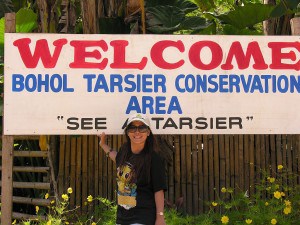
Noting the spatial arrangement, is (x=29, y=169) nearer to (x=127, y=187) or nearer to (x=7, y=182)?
(x=7, y=182)

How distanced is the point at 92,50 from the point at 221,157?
217 centimetres

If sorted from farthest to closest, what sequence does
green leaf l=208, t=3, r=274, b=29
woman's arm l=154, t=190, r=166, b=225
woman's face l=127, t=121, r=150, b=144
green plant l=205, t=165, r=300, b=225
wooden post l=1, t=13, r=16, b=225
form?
1. green leaf l=208, t=3, r=274, b=29
2. green plant l=205, t=165, r=300, b=225
3. wooden post l=1, t=13, r=16, b=225
4. woman's face l=127, t=121, r=150, b=144
5. woman's arm l=154, t=190, r=166, b=225

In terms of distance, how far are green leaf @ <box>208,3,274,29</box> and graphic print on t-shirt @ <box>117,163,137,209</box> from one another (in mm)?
3121

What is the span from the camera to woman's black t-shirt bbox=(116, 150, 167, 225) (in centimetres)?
362

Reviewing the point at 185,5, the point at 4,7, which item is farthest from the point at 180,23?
the point at 4,7

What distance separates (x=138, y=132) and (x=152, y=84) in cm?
77

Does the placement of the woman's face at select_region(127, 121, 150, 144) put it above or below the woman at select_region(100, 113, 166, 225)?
above

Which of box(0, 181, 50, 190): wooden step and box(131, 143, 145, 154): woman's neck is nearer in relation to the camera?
box(131, 143, 145, 154): woman's neck

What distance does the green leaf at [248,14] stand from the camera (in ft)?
19.9

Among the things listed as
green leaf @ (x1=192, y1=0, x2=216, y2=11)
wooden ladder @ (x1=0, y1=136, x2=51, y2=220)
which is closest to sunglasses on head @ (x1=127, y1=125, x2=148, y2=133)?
wooden ladder @ (x1=0, y1=136, x2=51, y2=220)

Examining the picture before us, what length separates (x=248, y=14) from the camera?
6.18 metres

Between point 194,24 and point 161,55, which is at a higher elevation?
point 194,24

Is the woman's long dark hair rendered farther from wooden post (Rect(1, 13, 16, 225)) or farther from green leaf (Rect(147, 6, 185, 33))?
green leaf (Rect(147, 6, 185, 33))

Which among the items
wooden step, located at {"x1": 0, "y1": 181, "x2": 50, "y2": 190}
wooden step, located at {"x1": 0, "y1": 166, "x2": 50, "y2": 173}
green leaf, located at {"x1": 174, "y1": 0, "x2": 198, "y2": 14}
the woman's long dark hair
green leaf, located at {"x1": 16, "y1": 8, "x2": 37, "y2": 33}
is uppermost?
green leaf, located at {"x1": 174, "y1": 0, "x2": 198, "y2": 14}
